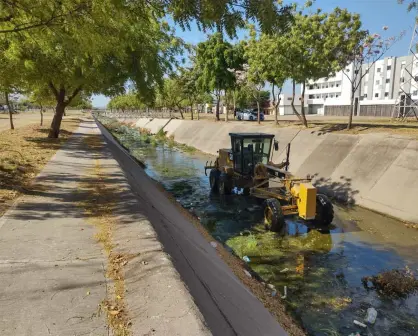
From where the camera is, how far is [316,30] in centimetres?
1805

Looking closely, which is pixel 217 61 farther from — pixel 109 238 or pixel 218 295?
pixel 218 295

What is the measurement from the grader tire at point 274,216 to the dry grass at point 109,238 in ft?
14.6

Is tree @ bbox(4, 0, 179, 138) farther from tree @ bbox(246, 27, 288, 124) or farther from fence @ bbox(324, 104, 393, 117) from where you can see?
fence @ bbox(324, 104, 393, 117)

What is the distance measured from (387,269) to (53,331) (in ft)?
24.2

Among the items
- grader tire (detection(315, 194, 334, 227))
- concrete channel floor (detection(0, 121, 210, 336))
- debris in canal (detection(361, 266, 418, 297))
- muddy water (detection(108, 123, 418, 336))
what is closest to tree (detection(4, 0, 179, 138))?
muddy water (detection(108, 123, 418, 336))

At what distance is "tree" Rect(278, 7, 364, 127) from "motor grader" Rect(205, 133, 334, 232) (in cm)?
750

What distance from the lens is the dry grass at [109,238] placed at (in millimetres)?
3600

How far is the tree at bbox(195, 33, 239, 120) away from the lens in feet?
107

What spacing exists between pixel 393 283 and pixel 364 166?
848cm

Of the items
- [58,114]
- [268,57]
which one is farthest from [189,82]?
[58,114]

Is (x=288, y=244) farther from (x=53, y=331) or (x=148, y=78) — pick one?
(x=148, y=78)

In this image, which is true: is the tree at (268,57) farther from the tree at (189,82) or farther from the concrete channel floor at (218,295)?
the tree at (189,82)

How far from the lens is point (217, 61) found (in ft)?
107

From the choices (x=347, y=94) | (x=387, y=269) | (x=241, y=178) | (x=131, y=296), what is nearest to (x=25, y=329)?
(x=131, y=296)
